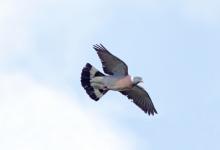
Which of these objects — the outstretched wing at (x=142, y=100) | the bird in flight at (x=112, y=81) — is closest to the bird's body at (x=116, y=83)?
the bird in flight at (x=112, y=81)

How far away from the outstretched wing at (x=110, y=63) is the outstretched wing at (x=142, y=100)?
55.2 inches

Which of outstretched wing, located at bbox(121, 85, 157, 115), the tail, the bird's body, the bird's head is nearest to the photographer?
the bird's body

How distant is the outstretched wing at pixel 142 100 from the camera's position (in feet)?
169

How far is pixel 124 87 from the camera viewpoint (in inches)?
1971

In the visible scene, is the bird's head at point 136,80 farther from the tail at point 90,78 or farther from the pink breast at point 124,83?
the tail at point 90,78

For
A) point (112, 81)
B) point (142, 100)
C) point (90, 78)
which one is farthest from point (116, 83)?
point (142, 100)

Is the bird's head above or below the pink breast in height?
above

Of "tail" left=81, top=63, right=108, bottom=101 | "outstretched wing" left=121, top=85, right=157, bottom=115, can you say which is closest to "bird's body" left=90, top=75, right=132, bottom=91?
"tail" left=81, top=63, right=108, bottom=101

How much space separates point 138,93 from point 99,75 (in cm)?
180

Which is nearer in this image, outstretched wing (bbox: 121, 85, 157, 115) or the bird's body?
the bird's body

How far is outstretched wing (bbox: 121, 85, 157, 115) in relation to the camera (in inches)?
2034

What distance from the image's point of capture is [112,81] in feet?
165

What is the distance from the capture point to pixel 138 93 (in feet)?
169

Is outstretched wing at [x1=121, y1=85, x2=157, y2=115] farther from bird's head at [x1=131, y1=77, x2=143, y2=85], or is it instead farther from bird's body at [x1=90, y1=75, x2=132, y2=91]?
bird's head at [x1=131, y1=77, x2=143, y2=85]
